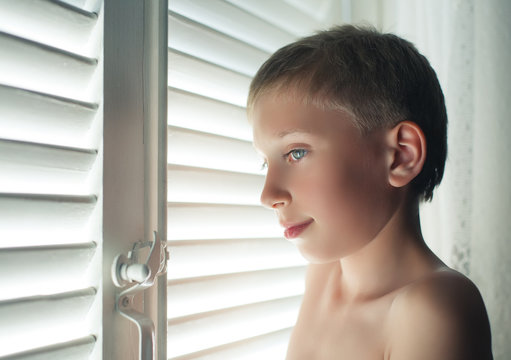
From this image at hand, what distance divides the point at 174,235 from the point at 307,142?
30 cm

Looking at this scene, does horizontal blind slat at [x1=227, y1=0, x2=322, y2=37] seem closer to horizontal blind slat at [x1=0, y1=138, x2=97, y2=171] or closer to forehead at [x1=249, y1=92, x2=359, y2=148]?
forehead at [x1=249, y1=92, x2=359, y2=148]

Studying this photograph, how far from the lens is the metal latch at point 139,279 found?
59cm

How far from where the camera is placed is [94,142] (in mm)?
619

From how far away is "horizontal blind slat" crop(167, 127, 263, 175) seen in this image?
750mm

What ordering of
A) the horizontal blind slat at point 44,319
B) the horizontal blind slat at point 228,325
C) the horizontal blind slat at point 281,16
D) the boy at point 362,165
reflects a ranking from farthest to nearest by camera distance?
the horizontal blind slat at point 281,16 → the horizontal blind slat at point 228,325 → the boy at point 362,165 → the horizontal blind slat at point 44,319

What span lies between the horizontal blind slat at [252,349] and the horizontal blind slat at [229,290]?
7 cm

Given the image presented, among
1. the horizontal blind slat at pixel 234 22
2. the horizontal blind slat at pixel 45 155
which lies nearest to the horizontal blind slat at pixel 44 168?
the horizontal blind slat at pixel 45 155

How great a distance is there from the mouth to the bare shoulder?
0.17m

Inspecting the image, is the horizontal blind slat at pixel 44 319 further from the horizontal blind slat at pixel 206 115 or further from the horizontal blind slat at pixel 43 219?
the horizontal blind slat at pixel 206 115

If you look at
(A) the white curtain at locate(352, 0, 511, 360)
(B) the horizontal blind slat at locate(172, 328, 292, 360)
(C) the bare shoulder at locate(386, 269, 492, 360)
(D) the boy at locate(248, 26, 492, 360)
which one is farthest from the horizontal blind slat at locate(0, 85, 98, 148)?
(A) the white curtain at locate(352, 0, 511, 360)

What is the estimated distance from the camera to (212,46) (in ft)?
2.67

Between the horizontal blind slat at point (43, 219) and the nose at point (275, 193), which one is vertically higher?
the nose at point (275, 193)

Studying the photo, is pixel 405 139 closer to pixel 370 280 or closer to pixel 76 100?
pixel 370 280

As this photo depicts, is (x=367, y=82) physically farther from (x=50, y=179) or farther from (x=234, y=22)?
(x=50, y=179)
